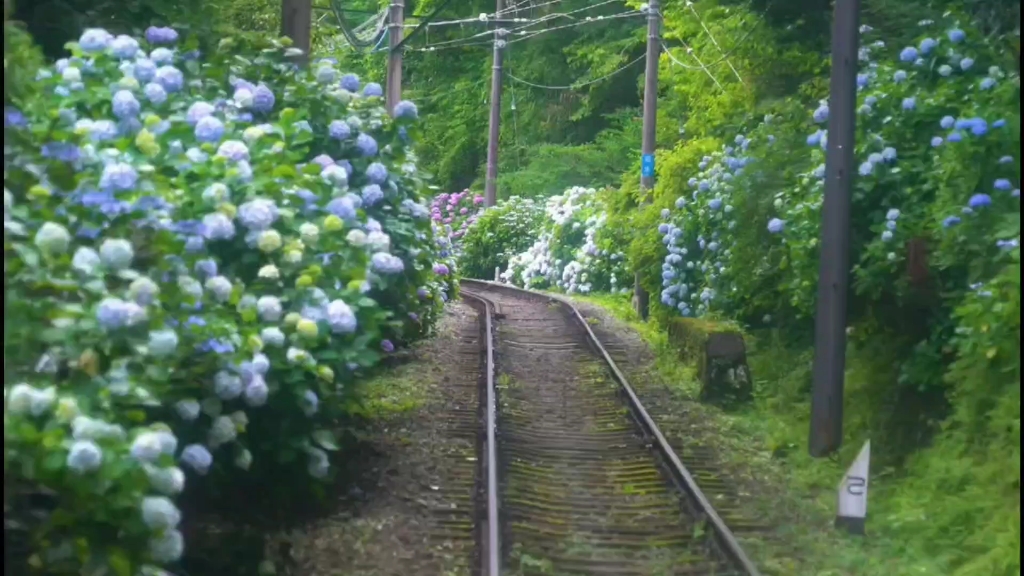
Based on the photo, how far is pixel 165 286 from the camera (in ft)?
17.4

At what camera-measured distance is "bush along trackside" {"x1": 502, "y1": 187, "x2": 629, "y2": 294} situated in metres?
26.6

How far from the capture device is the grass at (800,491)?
7512mm

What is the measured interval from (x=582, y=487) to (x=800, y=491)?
1.51 meters

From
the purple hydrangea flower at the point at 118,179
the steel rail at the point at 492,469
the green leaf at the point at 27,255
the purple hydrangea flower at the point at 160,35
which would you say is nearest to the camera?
the green leaf at the point at 27,255

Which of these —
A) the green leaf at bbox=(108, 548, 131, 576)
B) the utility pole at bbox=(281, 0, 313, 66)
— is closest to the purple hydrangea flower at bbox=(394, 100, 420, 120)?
the utility pole at bbox=(281, 0, 313, 66)

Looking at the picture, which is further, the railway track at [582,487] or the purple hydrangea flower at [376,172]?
the purple hydrangea flower at [376,172]

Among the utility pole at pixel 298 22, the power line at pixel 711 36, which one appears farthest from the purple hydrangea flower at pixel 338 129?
the power line at pixel 711 36

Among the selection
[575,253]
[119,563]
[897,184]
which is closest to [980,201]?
[897,184]

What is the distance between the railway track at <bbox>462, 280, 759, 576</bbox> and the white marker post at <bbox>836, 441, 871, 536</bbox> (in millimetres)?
769

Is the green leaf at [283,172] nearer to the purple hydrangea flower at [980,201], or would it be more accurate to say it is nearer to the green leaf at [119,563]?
the green leaf at [119,563]

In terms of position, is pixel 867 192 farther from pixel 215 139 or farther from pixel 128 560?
pixel 128 560

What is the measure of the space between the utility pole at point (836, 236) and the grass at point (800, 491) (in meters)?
0.44

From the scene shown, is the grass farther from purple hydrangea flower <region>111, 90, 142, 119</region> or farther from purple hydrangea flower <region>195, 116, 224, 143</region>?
A: purple hydrangea flower <region>111, 90, 142, 119</region>

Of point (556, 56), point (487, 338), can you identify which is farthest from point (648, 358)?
point (556, 56)
